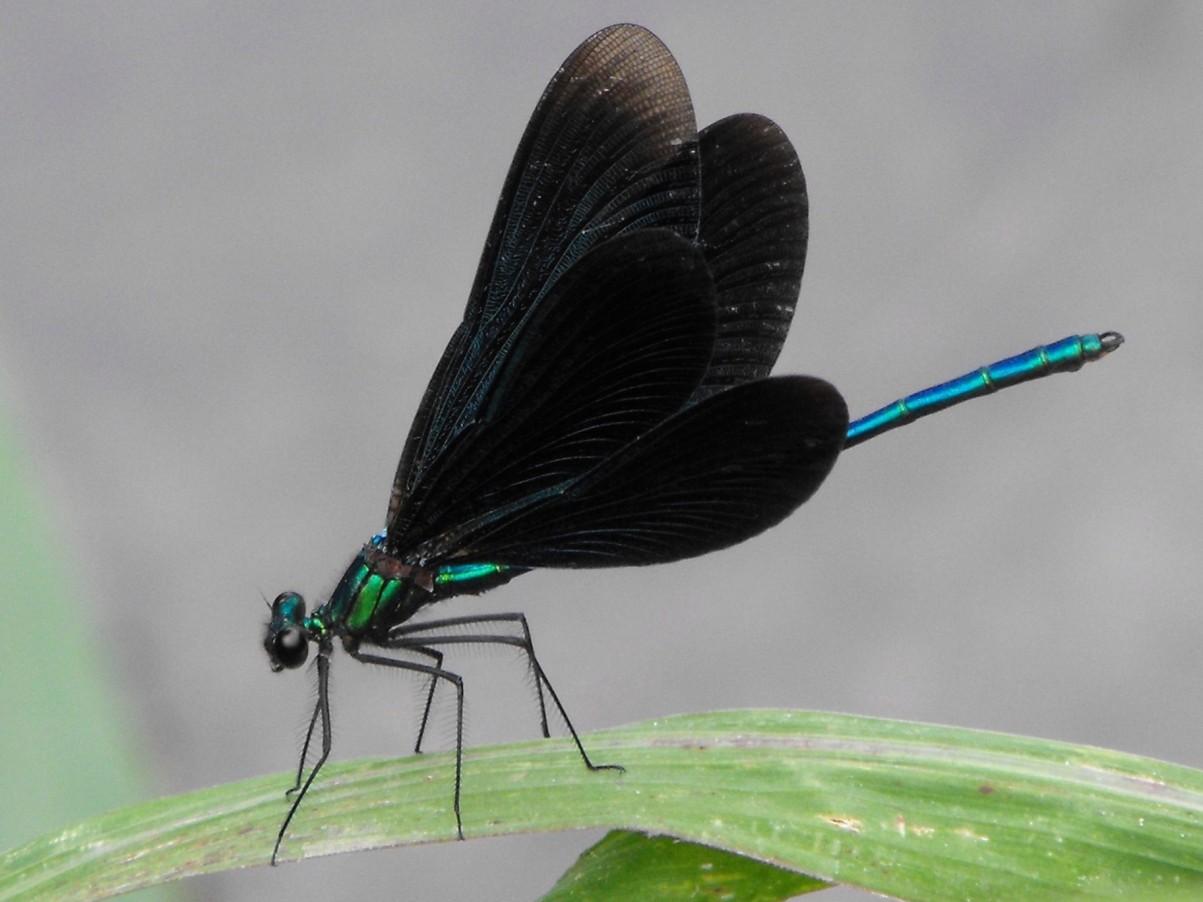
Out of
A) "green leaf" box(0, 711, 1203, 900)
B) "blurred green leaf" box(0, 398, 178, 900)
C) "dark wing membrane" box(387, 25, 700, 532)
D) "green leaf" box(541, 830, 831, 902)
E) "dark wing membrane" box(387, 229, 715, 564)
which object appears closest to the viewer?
"green leaf" box(0, 711, 1203, 900)

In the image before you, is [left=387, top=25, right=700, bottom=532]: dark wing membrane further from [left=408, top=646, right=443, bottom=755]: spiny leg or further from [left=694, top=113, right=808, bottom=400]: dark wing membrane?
[left=408, top=646, right=443, bottom=755]: spiny leg

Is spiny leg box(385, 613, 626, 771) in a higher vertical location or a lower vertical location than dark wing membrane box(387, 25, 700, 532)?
lower

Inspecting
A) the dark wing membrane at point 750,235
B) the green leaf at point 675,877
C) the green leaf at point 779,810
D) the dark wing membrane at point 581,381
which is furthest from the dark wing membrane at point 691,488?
the green leaf at point 675,877

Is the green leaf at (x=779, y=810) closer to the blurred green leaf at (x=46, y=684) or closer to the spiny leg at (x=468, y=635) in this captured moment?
the spiny leg at (x=468, y=635)

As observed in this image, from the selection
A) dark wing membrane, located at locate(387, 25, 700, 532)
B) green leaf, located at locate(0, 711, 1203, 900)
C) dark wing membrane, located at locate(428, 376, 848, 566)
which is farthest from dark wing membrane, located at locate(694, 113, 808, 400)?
green leaf, located at locate(0, 711, 1203, 900)

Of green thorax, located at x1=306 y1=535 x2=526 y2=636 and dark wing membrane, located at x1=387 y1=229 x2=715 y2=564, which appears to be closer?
dark wing membrane, located at x1=387 y1=229 x2=715 y2=564

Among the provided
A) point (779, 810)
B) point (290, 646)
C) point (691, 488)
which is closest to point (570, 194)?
point (691, 488)

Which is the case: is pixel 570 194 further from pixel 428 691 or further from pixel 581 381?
pixel 428 691
